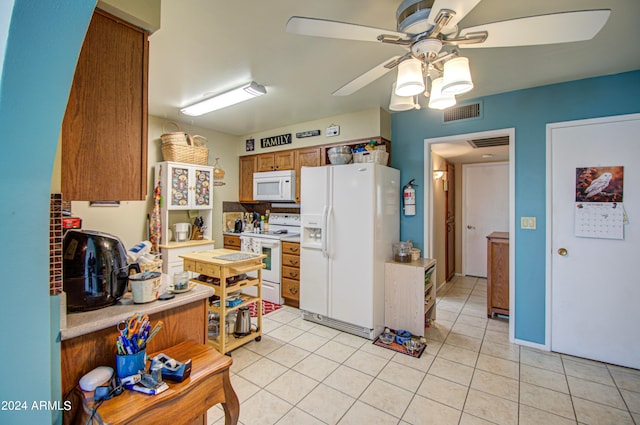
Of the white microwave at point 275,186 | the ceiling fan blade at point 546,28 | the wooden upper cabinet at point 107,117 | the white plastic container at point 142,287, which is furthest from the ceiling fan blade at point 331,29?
the white microwave at point 275,186

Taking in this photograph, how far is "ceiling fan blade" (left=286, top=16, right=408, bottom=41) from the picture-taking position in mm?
1277

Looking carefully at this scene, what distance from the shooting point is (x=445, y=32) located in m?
1.44

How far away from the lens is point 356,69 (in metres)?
2.51

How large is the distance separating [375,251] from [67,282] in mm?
2408

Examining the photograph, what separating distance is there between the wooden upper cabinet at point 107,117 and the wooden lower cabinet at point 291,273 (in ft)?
8.36

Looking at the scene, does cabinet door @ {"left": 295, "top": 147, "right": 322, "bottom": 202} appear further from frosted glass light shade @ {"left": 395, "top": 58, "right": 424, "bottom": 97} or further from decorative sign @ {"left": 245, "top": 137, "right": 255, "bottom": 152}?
frosted glass light shade @ {"left": 395, "top": 58, "right": 424, "bottom": 97}

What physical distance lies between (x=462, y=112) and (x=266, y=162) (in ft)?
9.52

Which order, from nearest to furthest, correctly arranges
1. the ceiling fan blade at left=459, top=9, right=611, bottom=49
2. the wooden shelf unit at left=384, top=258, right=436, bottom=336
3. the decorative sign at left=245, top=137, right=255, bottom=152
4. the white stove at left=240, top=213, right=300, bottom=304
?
the ceiling fan blade at left=459, top=9, right=611, bottom=49, the wooden shelf unit at left=384, top=258, right=436, bottom=336, the white stove at left=240, top=213, right=300, bottom=304, the decorative sign at left=245, top=137, right=255, bottom=152

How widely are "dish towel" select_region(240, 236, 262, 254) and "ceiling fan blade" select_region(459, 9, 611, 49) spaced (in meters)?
3.38

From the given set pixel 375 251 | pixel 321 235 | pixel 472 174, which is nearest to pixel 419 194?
pixel 375 251

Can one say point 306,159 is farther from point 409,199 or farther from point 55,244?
point 55,244

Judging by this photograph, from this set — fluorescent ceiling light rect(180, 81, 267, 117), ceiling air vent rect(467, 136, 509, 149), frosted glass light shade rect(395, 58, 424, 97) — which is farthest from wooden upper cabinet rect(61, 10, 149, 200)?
ceiling air vent rect(467, 136, 509, 149)

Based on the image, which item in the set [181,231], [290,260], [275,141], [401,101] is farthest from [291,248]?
[401,101]

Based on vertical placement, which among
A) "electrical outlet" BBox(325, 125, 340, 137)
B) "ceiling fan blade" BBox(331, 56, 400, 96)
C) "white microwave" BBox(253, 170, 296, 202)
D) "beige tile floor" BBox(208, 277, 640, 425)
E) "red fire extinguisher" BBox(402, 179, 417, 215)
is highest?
"electrical outlet" BBox(325, 125, 340, 137)
